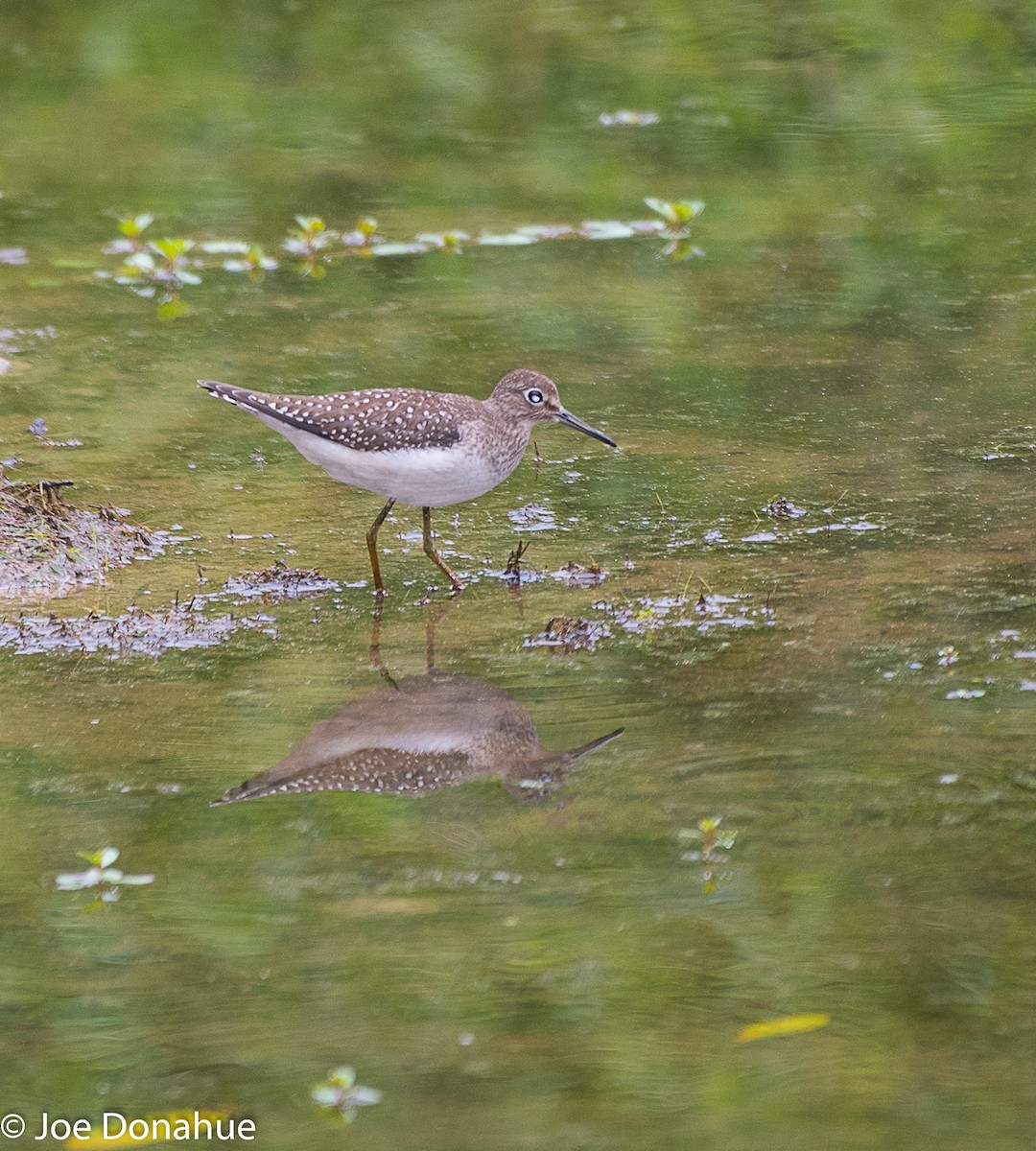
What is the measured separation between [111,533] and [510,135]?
7.46 metres

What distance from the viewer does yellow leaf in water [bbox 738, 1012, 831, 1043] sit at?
170 inches

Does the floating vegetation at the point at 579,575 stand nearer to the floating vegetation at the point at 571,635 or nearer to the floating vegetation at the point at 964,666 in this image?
the floating vegetation at the point at 571,635

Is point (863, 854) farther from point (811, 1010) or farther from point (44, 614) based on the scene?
point (44, 614)

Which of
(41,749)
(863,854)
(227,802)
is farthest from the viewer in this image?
(41,749)

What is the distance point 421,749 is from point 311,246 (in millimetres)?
6426

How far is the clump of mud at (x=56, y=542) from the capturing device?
732 centimetres

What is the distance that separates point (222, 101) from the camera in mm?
15328

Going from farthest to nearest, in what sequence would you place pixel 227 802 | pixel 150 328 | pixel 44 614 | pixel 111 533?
pixel 150 328 < pixel 111 533 < pixel 44 614 < pixel 227 802

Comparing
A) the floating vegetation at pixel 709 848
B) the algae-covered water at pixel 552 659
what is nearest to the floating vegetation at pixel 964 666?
the algae-covered water at pixel 552 659

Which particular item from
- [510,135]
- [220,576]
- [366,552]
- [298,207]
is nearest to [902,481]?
[366,552]

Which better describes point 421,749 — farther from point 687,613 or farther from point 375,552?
point 375,552

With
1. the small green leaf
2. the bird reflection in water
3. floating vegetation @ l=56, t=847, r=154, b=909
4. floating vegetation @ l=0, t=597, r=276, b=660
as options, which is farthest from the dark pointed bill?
the small green leaf

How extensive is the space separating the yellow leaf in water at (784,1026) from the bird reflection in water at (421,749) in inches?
54.1

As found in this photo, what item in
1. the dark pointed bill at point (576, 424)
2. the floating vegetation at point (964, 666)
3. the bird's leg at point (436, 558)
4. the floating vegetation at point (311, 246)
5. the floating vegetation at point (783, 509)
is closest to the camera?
the floating vegetation at point (964, 666)
